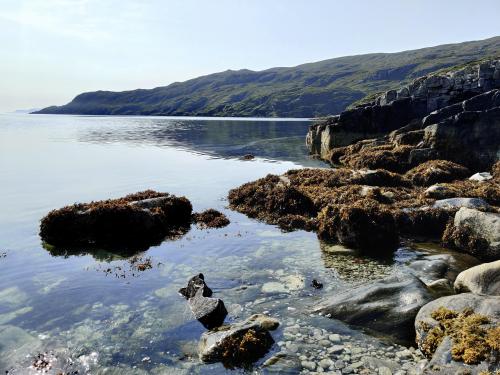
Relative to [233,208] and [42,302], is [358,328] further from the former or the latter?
[233,208]

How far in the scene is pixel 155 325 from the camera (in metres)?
12.4

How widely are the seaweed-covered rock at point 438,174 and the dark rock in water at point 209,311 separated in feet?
79.6

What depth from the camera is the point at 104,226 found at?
22234 mm

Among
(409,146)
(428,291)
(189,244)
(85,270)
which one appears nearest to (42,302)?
(85,270)

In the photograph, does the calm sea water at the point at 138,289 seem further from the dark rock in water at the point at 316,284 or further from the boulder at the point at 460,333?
the boulder at the point at 460,333

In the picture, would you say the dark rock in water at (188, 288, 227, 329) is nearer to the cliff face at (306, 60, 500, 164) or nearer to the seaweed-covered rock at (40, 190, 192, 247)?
the seaweed-covered rock at (40, 190, 192, 247)

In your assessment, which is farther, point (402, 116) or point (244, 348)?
point (402, 116)

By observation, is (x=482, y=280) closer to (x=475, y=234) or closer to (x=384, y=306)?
(x=384, y=306)

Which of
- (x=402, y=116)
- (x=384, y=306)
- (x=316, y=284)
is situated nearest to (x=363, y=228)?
(x=316, y=284)

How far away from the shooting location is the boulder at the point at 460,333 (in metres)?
8.90

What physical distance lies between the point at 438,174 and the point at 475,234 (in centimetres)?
1536

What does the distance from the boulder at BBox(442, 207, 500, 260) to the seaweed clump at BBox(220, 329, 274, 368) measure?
11257 mm

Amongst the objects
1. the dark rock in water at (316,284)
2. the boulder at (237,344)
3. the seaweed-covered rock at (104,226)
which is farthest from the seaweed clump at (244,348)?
the seaweed-covered rock at (104,226)

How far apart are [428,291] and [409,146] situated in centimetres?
3252
